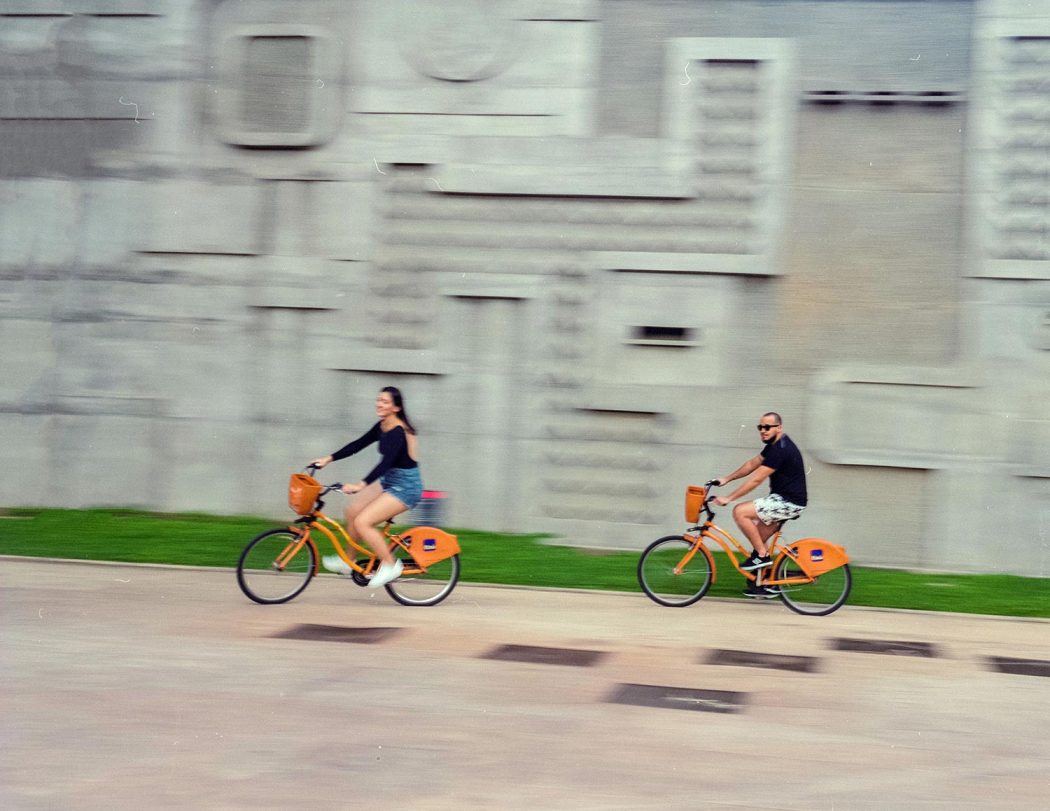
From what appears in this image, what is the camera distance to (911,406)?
13547 millimetres

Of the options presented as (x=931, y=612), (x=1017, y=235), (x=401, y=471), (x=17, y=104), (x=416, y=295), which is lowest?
(x=931, y=612)

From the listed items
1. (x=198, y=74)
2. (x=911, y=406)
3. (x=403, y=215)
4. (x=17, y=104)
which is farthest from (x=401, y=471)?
(x=17, y=104)

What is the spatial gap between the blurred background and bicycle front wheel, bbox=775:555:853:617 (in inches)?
124

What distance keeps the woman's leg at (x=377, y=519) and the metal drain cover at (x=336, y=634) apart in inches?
35.6

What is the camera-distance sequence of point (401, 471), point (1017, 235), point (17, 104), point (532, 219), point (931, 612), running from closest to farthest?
point (401, 471)
point (931, 612)
point (1017, 235)
point (532, 219)
point (17, 104)

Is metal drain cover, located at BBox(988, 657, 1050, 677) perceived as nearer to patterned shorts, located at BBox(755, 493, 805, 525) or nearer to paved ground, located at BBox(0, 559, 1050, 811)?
paved ground, located at BBox(0, 559, 1050, 811)

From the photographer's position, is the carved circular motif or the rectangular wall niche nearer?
the rectangular wall niche

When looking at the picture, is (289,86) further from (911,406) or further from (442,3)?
(911,406)

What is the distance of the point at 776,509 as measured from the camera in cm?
1063

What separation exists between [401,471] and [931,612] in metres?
5.14

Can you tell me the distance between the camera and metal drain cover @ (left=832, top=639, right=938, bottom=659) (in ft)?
29.5

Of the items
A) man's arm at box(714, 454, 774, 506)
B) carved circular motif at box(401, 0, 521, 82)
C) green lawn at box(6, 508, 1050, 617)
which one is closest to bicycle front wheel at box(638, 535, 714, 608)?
man's arm at box(714, 454, 774, 506)

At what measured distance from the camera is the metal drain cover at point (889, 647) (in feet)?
29.5

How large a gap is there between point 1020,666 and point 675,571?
2.99 m
